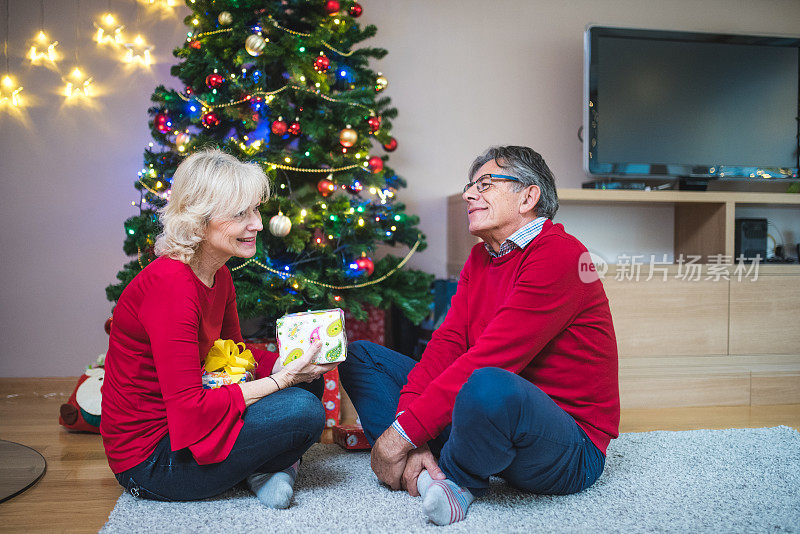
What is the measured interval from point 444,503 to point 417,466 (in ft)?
0.50

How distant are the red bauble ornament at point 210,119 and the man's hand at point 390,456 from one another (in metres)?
1.48

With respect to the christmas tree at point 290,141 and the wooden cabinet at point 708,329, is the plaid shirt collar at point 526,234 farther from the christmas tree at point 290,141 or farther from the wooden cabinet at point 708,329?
the wooden cabinet at point 708,329

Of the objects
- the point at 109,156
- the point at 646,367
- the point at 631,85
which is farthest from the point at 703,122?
the point at 109,156

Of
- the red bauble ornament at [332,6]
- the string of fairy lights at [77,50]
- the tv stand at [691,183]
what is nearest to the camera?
the red bauble ornament at [332,6]

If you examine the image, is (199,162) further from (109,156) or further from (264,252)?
(109,156)

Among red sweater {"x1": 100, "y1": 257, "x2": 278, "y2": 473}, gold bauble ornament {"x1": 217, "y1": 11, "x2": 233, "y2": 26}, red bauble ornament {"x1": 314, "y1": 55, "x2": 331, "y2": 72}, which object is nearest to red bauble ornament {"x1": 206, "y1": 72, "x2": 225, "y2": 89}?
gold bauble ornament {"x1": 217, "y1": 11, "x2": 233, "y2": 26}

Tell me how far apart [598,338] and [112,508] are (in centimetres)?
130

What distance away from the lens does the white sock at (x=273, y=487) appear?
1.49 metres

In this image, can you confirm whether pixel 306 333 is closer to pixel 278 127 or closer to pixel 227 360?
pixel 227 360

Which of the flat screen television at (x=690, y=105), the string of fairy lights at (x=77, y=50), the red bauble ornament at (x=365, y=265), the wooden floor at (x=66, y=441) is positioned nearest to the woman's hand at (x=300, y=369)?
the wooden floor at (x=66, y=441)

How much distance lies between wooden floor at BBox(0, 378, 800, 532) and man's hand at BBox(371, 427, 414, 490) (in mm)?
681

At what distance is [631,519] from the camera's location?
145 cm

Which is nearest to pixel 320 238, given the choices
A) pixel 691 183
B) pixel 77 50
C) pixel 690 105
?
pixel 77 50

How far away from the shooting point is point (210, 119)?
2.38 meters
